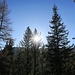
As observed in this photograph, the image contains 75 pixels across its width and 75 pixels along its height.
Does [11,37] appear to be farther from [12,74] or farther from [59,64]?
[12,74]

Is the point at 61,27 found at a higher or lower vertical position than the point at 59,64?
higher

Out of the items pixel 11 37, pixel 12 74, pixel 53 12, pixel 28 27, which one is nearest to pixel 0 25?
pixel 11 37

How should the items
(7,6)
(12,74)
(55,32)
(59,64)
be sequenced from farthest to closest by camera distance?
(12,74) → (55,32) → (59,64) → (7,6)

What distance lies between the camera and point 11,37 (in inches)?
673

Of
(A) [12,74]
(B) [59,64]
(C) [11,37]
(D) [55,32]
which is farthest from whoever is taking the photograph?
(A) [12,74]

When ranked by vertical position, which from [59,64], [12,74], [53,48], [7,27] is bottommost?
[12,74]

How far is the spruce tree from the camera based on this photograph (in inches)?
1000

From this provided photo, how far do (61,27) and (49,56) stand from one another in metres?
5.96

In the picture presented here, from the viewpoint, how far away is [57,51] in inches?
1022

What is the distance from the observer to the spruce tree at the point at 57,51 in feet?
83.3

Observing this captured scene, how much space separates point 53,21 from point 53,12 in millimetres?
2040

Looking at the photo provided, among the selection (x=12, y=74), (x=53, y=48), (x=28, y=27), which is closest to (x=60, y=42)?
(x=53, y=48)

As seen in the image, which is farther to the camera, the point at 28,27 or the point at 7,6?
the point at 28,27

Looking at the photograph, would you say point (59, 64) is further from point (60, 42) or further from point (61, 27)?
point (61, 27)
